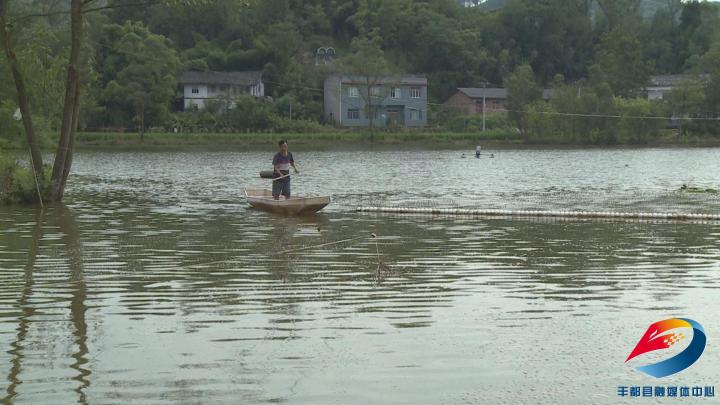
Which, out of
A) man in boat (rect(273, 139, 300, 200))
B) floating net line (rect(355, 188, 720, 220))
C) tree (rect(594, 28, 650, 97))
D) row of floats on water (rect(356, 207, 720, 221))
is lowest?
floating net line (rect(355, 188, 720, 220))

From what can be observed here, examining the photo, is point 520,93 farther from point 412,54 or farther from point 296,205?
point 296,205

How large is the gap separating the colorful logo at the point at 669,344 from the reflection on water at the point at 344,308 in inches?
5.5

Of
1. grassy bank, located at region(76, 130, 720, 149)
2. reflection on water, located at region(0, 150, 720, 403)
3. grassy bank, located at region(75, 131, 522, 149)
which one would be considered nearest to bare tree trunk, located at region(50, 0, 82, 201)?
reflection on water, located at region(0, 150, 720, 403)

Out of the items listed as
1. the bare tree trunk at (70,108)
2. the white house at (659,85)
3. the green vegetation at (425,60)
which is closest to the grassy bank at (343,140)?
the green vegetation at (425,60)

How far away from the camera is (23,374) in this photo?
9.27 metres

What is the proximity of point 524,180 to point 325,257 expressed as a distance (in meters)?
28.5

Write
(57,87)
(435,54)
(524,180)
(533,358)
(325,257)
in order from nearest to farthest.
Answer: (533,358), (325,257), (57,87), (524,180), (435,54)

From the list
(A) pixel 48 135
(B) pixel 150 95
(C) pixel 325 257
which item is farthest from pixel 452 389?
(B) pixel 150 95

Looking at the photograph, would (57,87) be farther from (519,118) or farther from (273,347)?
(519,118)

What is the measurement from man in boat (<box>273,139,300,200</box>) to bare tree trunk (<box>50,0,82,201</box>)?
6.59m

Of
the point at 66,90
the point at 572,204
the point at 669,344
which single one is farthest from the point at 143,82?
the point at 669,344

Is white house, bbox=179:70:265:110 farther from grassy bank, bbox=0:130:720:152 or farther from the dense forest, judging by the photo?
grassy bank, bbox=0:130:720:152

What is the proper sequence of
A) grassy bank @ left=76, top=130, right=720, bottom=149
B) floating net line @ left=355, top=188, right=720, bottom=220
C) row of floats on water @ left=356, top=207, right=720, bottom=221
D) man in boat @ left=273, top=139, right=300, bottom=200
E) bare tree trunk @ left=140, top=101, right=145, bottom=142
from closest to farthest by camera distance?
row of floats on water @ left=356, top=207, right=720, bottom=221 < floating net line @ left=355, top=188, right=720, bottom=220 < man in boat @ left=273, top=139, right=300, bottom=200 < grassy bank @ left=76, top=130, right=720, bottom=149 < bare tree trunk @ left=140, top=101, right=145, bottom=142

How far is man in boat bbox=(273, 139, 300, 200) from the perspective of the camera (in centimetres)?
2658
